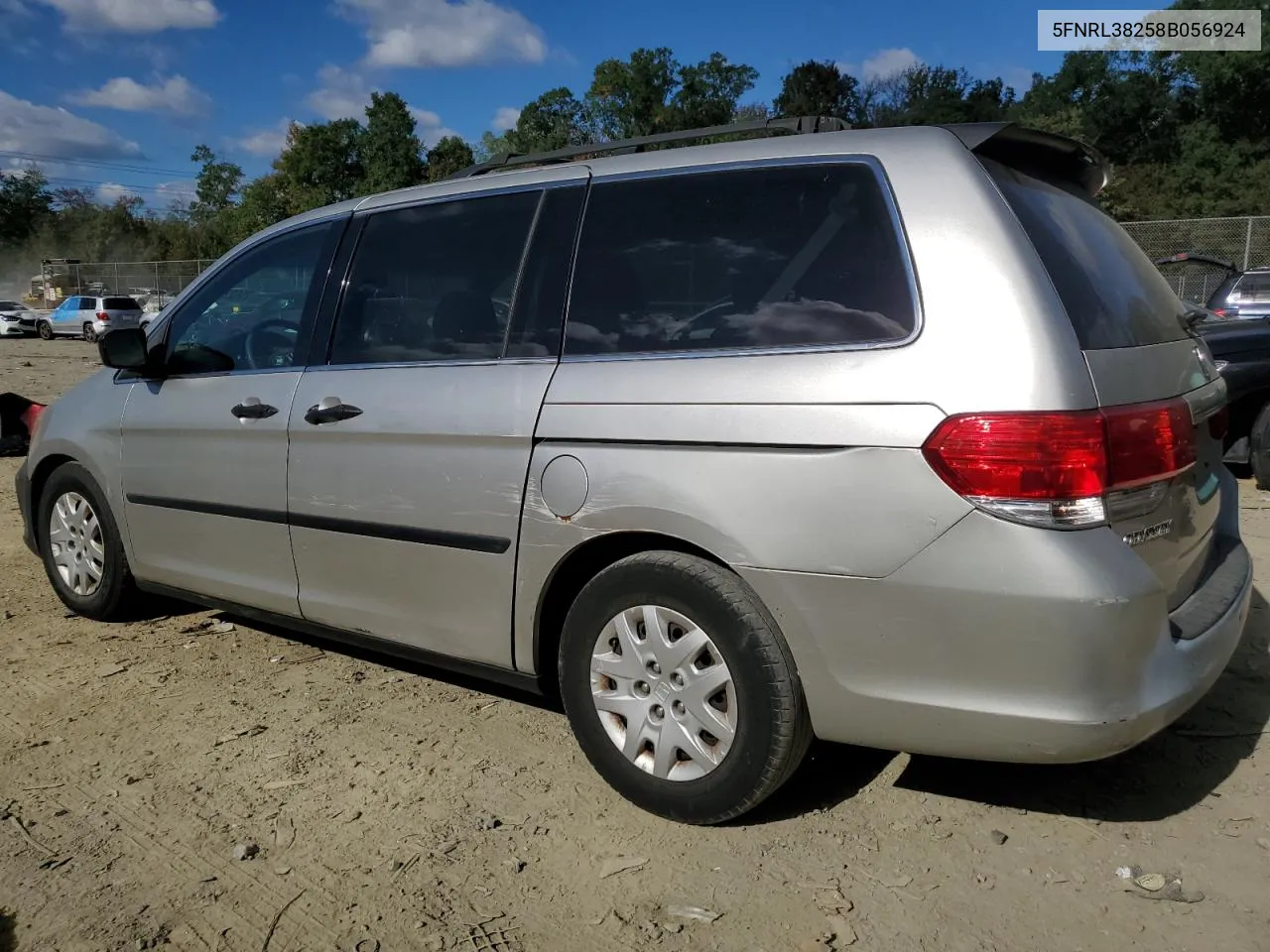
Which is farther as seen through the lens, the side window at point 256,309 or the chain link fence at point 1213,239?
the chain link fence at point 1213,239

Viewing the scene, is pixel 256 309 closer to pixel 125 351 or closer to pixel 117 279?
pixel 125 351

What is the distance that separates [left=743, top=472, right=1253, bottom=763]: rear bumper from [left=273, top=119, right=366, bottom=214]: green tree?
2240 inches

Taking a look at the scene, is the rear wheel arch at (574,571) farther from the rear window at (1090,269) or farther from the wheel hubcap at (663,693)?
the rear window at (1090,269)

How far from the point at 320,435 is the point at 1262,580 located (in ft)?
14.6

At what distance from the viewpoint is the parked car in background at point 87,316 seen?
33219mm

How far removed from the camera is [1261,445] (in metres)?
6.98

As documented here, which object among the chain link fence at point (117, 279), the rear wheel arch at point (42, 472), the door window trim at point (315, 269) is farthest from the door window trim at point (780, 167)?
the chain link fence at point (117, 279)

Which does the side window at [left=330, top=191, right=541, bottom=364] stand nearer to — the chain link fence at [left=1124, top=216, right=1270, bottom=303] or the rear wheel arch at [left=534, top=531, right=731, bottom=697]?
the rear wheel arch at [left=534, top=531, right=731, bottom=697]

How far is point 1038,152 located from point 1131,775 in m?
1.89

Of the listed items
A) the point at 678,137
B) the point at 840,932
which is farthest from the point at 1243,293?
the point at 840,932

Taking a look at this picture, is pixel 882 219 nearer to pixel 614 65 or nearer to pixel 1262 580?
pixel 1262 580

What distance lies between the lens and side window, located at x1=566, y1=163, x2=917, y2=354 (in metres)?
2.55

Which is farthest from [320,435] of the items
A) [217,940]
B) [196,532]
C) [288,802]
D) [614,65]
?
[614,65]

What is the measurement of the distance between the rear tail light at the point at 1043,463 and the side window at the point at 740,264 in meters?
0.32
